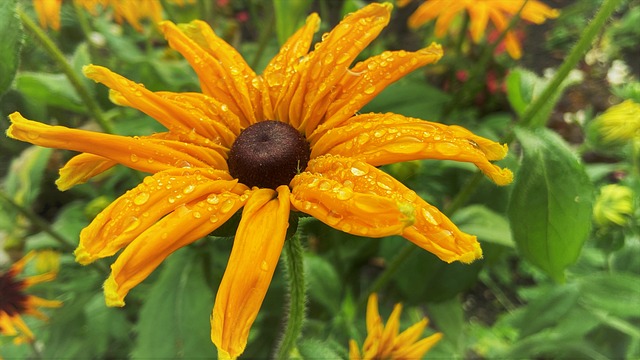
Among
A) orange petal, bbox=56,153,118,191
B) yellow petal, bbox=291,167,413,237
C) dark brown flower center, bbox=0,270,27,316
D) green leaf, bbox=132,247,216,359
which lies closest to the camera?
yellow petal, bbox=291,167,413,237

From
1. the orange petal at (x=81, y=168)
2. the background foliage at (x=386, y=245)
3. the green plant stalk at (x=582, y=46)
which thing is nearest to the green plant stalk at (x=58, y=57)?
the background foliage at (x=386, y=245)

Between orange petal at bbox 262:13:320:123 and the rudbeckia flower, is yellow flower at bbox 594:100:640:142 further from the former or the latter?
orange petal at bbox 262:13:320:123

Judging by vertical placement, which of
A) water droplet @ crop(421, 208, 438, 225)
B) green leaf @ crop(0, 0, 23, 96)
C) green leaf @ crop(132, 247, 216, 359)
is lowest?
green leaf @ crop(132, 247, 216, 359)

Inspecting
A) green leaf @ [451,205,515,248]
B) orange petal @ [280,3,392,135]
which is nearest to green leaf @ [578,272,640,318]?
green leaf @ [451,205,515,248]

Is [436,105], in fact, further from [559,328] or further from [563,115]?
[563,115]

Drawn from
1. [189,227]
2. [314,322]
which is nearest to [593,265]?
[314,322]

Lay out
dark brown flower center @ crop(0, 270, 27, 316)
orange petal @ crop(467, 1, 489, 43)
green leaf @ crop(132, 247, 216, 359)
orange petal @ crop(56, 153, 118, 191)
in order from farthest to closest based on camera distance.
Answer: orange petal @ crop(467, 1, 489, 43), dark brown flower center @ crop(0, 270, 27, 316), green leaf @ crop(132, 247, 216, 359), orange petal @ crop(56, 153, 118, 191)

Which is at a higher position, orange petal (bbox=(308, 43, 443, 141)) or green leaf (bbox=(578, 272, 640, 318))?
orange petal (bbox=(308, 43, 443, 141))

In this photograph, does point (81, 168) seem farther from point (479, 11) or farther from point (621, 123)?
point (479, 11)
